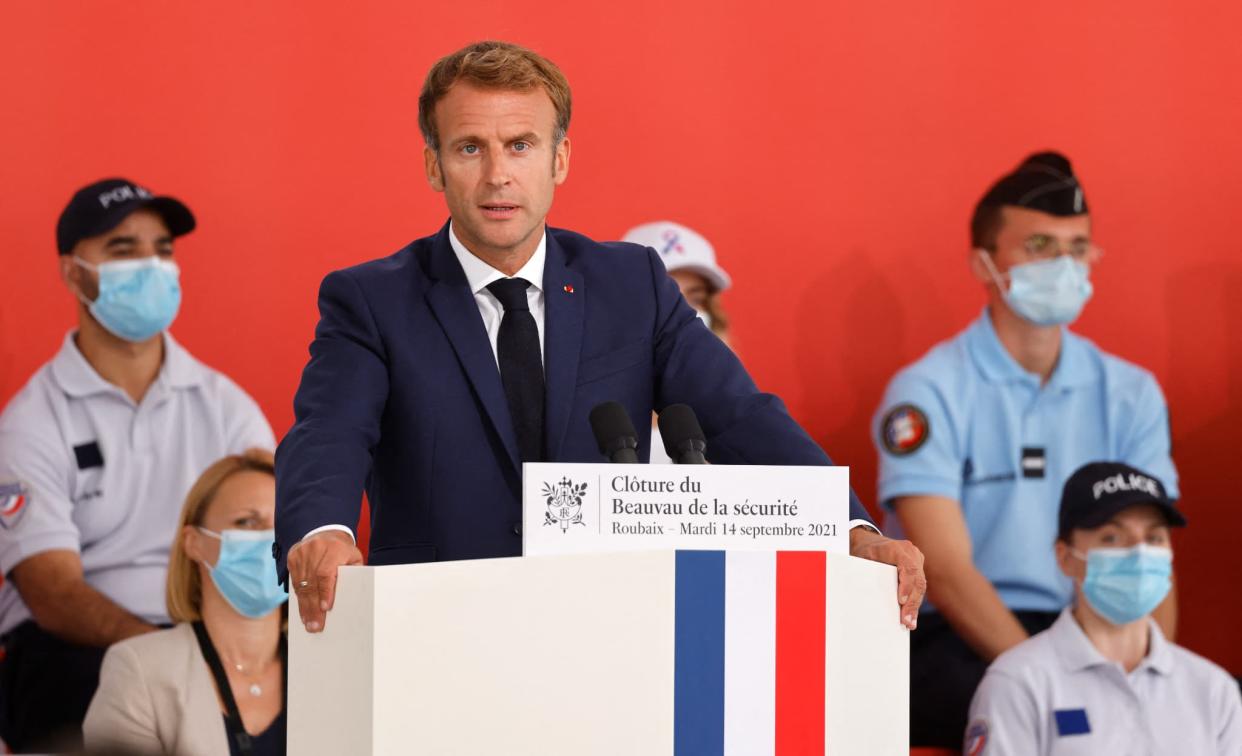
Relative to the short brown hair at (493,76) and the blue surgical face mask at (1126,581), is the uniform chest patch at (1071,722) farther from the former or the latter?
the short brown hair at (493,76)

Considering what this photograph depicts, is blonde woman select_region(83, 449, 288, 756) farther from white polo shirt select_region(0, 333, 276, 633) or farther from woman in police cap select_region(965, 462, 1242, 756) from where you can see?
woman in police cap select_region(965, 462, 1242, 756)

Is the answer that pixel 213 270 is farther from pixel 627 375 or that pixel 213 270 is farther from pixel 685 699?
pixel 685 699

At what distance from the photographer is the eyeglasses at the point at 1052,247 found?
15.5 ft

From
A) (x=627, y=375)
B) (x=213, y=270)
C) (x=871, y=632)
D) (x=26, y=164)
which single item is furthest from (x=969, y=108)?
(x=871, y=632)

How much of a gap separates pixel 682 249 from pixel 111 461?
1578 millimetres

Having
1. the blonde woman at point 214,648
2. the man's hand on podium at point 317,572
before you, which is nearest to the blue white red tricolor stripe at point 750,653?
the man's hand on podium at point 317,572

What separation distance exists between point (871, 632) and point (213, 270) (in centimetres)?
319

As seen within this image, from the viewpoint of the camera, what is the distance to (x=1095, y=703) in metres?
3.88

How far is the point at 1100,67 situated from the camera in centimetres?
523

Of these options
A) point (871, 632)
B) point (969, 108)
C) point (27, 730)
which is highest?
point (969, 108)

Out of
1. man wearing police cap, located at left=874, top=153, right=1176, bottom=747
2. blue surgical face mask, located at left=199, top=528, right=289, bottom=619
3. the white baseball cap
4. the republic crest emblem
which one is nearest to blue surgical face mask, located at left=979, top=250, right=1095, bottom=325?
man wearing police cap, located at left=874, top=153, right=1176, bottom=747

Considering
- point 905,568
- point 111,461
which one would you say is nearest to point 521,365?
point 905,568

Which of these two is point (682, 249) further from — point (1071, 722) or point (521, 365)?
point (521, 365)

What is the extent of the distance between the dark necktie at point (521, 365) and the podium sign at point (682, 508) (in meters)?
0.40
